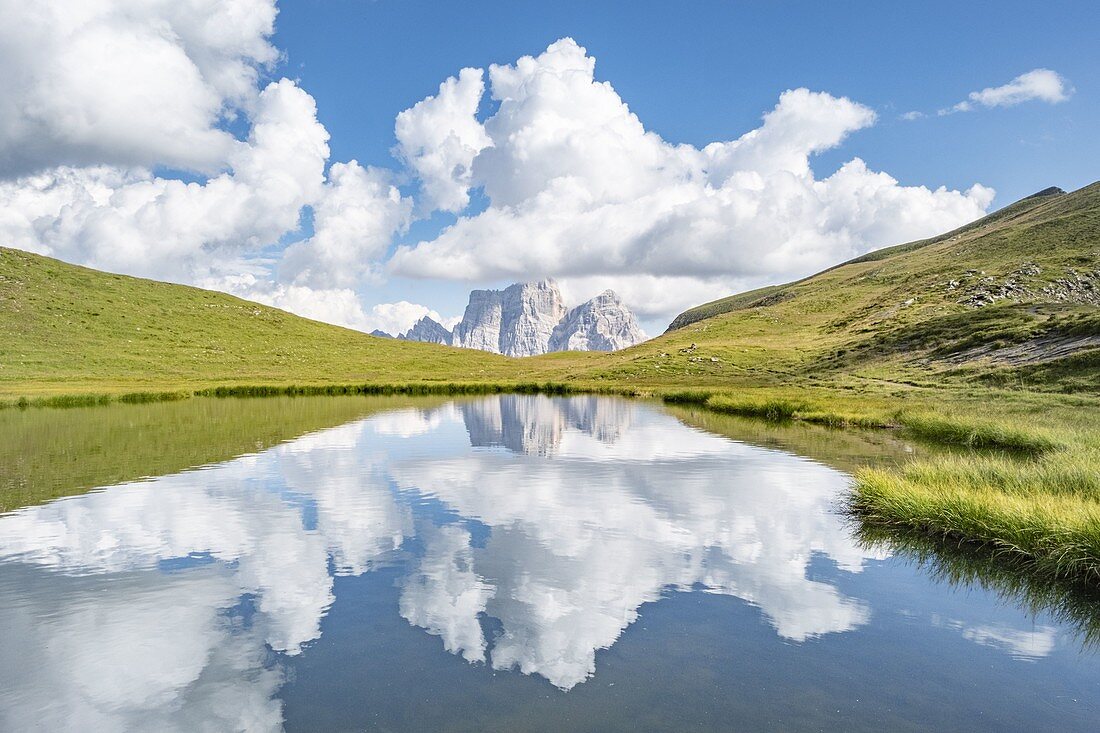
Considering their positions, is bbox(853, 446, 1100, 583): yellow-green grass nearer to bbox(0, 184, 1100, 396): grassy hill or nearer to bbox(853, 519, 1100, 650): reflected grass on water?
bbox(853, 519, 1100, 650): reflected grass on water

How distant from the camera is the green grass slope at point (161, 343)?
9550cm

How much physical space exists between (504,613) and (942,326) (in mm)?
89854

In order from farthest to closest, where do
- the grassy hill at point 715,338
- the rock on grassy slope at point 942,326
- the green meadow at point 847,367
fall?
1. the grassy hill at point 715,338
2. the rock on grassy slope at point 942,326
3. the green meadow at point 847,367

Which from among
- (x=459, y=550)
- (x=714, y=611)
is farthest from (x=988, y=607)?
(x=459, y=550)

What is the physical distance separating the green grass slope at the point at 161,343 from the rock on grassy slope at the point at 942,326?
44.1 meters

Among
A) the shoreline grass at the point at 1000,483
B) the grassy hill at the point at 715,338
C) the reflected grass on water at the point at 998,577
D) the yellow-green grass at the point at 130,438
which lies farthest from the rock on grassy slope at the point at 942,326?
the yellow-green grass at the point at 130,438

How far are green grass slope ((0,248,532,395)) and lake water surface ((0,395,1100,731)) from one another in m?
68.4

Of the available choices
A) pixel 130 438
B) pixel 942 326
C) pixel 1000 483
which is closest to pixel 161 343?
pixel 130 438

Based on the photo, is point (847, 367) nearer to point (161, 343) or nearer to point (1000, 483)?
point (1000, 483)

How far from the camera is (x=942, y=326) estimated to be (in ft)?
280

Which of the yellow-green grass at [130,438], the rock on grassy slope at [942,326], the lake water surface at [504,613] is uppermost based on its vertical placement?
the rock on grassy slope at [942,326]

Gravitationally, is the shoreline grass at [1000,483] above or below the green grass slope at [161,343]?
below

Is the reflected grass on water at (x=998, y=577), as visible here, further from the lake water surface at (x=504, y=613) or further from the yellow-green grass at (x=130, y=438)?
the yellow-green grass at (x=130, y=438)

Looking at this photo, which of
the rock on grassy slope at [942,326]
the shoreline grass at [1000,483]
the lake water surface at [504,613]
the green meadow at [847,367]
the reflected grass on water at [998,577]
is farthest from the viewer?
the rock on grassy slope at [942,326]
